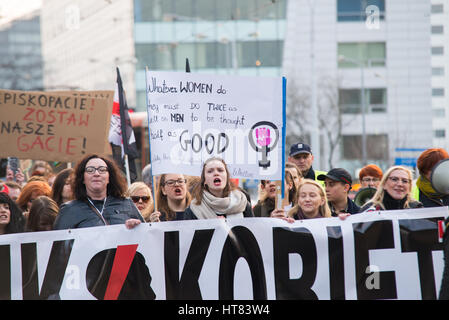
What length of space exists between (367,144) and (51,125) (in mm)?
34755

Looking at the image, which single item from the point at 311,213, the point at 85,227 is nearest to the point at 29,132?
the point at 85,227

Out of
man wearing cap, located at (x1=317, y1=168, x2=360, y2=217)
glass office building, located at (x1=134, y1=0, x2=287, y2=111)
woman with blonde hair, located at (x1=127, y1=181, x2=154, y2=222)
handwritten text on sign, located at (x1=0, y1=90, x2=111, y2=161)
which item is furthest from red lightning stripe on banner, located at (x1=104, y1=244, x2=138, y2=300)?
glass office building, located at (x1=134, y1=0, x2=287, y2=111)

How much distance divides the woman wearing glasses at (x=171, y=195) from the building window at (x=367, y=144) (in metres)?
34.7

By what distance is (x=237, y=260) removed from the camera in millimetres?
5316

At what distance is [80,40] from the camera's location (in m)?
50.8

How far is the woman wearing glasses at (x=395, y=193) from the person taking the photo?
18.6ft

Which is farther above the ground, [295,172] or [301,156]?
[301,156]

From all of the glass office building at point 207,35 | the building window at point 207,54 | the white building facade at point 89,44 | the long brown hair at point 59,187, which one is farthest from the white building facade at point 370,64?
the long brown hair at point 59,187

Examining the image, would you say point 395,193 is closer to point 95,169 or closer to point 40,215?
point 95,169

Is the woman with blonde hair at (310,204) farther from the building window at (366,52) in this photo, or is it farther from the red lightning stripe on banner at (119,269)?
the building window at (366,52)

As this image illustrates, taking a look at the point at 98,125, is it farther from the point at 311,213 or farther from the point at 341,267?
the point at 341,267

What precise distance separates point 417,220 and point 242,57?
3685 cm

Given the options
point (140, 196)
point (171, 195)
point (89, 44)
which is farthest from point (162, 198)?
point (89, 44)

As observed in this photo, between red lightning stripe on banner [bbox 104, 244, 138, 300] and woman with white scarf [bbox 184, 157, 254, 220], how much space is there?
0.54 meters
